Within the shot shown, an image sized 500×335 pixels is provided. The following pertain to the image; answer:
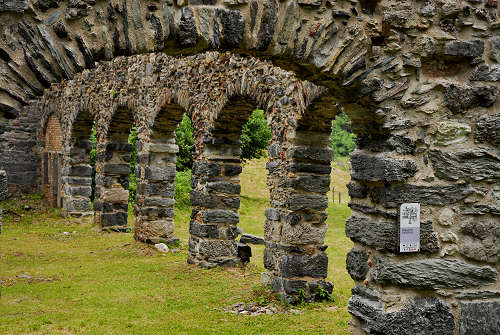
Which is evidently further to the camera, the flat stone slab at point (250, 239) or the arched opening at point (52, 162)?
the arched opening at point (52, 162)

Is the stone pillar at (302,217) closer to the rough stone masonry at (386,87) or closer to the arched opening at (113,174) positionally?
the rough stone masonry at (386,87)

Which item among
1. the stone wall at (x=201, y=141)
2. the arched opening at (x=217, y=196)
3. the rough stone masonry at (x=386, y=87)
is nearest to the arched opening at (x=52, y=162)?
the stone wall at (x=201, y=141)

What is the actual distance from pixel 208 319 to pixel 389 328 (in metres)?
3.89

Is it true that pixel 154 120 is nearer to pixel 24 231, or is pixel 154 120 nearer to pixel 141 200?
pixel 141 200

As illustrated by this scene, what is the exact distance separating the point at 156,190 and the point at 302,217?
18.1ft

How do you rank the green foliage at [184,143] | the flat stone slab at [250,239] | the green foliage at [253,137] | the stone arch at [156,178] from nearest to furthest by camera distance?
the stone arch at [156,178]
the flat stone slab at [250,239]
the green foliage at [253,137]
the green foliage at [184,143]

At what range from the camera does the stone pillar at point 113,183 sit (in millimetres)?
14836

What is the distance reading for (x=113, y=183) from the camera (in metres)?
15.0

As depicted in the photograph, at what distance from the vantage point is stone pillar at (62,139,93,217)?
1720 centimetres

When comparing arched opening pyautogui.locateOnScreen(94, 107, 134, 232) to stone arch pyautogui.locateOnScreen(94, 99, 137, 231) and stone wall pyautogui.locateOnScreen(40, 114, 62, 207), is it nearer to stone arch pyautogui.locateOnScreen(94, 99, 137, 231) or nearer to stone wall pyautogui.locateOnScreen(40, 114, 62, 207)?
stone arch pyautogui.locateOnScreen(94, 99, 137, 231)

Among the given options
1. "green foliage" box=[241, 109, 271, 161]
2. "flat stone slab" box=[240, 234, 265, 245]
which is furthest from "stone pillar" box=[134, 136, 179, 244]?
"green foliage" box=[241, 109, 271, 161]

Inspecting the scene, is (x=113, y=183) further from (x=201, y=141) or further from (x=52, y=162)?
(x=52, y=162)

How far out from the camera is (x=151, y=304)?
331 inches

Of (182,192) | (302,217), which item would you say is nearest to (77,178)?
(182,192)
